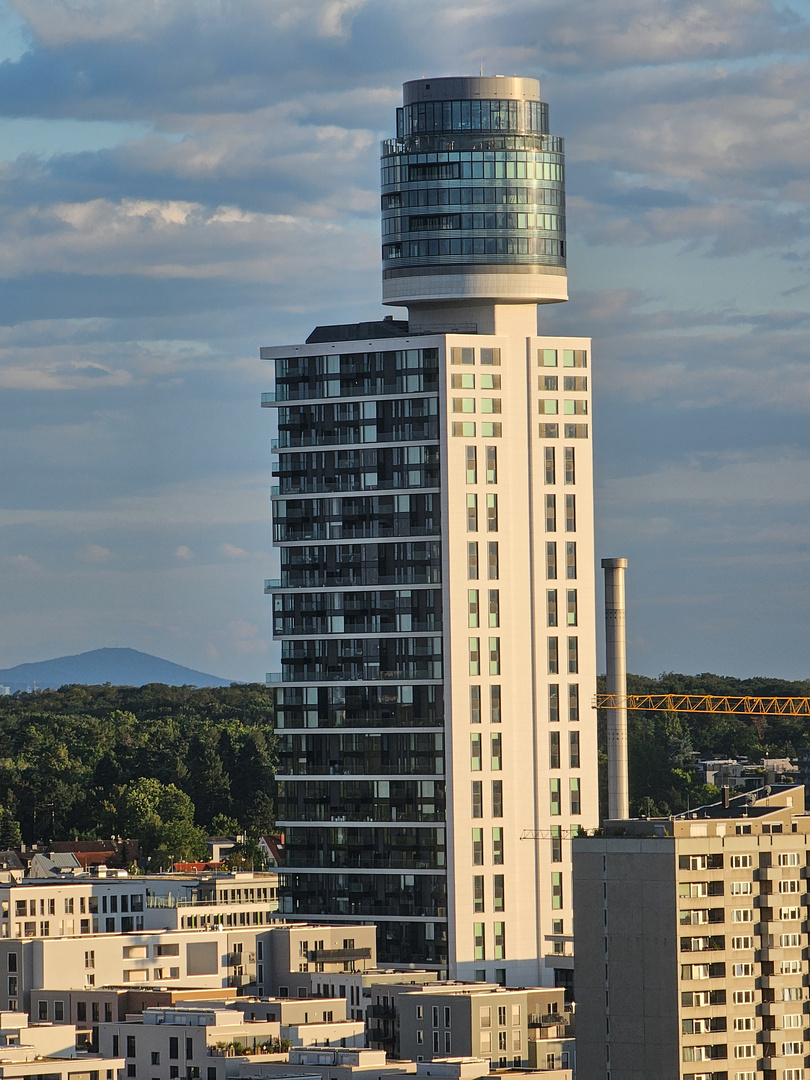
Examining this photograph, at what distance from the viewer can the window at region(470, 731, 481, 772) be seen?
194 metres

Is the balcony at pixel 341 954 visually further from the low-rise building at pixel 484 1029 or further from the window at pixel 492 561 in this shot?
the window at pixel 492 561

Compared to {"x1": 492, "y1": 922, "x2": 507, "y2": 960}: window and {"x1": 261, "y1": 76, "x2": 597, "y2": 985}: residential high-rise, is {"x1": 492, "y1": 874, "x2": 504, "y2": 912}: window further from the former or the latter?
{"x1": 492, "y1": 922, "x2": 507, "y2": 960}: window

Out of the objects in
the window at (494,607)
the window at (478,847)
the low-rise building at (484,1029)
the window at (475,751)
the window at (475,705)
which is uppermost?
the window at (494,607)

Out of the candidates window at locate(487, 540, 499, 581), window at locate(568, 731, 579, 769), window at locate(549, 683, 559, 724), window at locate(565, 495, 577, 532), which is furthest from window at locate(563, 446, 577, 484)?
window at locate(568, 731, 579, 769)

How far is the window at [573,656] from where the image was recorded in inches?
7800

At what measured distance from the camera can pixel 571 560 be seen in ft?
651

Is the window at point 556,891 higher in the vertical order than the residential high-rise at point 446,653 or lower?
lower

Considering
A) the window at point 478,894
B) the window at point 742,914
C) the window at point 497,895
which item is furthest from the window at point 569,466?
the window at point 742,914

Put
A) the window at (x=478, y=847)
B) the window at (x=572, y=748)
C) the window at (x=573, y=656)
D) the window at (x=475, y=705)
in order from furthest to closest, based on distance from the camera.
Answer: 1. the window at (x=573, y=656)
2. the window at (x=572, y=748)
3. the window at (x=475, y=705)
4. the window at (x=478, y=847)

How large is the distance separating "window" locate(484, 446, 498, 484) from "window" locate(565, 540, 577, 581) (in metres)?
8.22

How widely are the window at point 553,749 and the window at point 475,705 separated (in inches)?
253

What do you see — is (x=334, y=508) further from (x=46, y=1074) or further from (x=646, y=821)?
(x=46, y=1074)

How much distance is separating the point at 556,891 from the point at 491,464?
34.4 metres

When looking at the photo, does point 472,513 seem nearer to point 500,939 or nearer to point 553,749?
point 553,749
